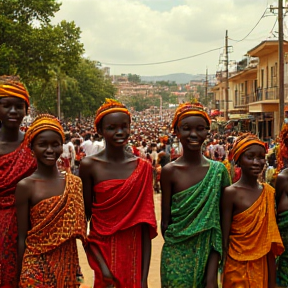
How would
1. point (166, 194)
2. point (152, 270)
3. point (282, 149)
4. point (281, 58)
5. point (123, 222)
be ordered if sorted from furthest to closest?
point (281, 58) → point (152, 270) → point (282, 149) → point (166, 194) → point (123, 222)

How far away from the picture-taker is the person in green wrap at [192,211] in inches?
148

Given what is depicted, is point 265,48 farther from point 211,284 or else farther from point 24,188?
point 24,188

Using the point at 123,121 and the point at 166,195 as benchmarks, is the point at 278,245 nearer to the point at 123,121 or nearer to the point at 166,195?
the point at 166,195

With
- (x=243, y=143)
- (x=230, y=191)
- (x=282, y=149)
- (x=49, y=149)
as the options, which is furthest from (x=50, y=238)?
(x=282, y=149)

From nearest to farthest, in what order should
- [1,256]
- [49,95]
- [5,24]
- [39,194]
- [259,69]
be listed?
[39,194], [1,256], [5,24], [259,69], [49,95]

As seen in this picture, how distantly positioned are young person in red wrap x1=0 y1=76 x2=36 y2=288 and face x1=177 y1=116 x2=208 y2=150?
1.13 meters

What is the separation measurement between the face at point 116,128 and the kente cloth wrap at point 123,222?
24 cm

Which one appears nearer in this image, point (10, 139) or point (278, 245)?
point (278, 245)

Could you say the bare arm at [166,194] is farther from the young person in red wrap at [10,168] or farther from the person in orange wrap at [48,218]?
the young person in red wrap at [10,168]

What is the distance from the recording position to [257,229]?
3.76 meters

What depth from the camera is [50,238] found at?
11.5 feet

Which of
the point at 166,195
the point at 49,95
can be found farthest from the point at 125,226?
the point at 49,95

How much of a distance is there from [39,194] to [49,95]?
46.4m

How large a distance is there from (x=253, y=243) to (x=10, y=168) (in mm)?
1829
